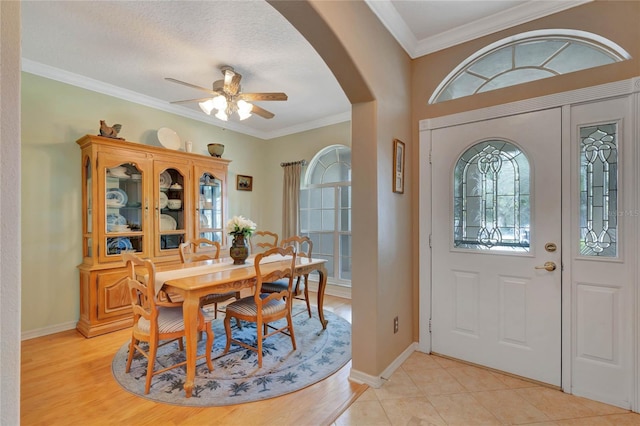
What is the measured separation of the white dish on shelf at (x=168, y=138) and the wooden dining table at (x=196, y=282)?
6.11 ft

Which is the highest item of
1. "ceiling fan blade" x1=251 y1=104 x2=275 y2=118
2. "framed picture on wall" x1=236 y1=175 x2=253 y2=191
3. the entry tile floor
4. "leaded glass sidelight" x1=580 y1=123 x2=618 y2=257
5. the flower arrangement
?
"ceiling fan blade" x1=251 y1=104 x2=275 y2=118

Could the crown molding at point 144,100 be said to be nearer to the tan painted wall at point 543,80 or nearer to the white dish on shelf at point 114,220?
the white dish on shelf at point 114,220

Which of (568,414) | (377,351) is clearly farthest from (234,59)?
(568,414)

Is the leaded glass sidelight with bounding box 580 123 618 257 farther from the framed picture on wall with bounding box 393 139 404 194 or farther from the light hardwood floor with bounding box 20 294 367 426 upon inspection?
the light hardwood floor with bounding box 20 294 367 426

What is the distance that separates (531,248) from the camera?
2.16 metres

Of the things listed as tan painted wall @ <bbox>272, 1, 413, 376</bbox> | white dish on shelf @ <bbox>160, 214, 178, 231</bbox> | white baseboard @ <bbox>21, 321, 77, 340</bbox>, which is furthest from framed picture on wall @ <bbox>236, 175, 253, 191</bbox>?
tan painted wall @ <bbox>272, 1, 413, 376</bbox>

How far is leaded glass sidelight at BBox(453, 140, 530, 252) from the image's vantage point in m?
2.22

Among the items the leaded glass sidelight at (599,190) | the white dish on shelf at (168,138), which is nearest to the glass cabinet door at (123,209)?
the white dish on shelf at (168,138)

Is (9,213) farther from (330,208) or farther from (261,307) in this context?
(330,208)

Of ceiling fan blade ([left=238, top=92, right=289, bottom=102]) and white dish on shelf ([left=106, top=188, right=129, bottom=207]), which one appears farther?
white dish on shelf ([left=106, top=188, right=129, bottom=207])

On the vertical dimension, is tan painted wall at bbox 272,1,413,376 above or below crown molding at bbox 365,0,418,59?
below

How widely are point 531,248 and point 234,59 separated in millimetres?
3118

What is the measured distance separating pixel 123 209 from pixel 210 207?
1.13m

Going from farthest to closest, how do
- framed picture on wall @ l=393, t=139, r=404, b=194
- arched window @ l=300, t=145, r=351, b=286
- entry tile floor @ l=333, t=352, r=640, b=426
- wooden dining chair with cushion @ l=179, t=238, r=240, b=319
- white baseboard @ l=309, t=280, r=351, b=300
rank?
arched window @ l=300, t=145, r=351, b=286
white baseboard @ l=309, t=280, r=351, b=300
wooden dining chair with cushion @ l=179, t=238, r=240, b=319
framed picture on wall @ l=393, t=139, r=404, b=194
entry tile floor @ l=333, t=352, r=640, b=426
